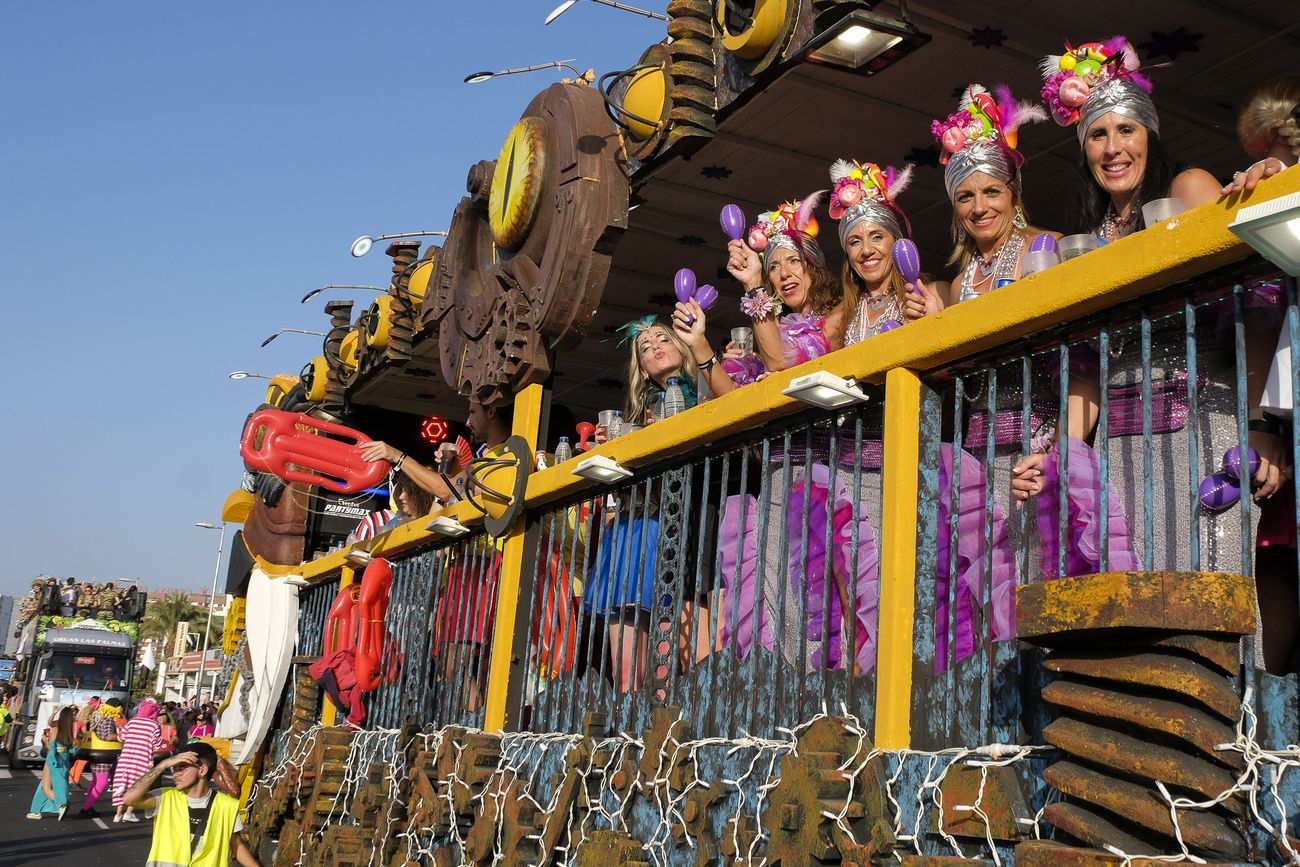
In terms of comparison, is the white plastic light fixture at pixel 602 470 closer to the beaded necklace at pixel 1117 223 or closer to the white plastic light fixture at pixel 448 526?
the white plastic light fixture at pixel 448 526

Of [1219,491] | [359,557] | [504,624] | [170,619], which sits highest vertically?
[170,619]

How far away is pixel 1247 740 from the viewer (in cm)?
195

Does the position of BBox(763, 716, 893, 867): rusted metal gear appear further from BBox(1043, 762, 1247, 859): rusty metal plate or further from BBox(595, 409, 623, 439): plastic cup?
BBox(595, 409, 623, 439): plastic cup

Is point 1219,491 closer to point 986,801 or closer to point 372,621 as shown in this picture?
point 986,801

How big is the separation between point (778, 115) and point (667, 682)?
2407 mm

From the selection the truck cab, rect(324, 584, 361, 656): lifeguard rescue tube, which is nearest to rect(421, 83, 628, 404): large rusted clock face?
rect(324, 584, 361, 656): lifeguard rescue tube

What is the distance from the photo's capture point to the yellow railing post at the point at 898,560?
2871 mm

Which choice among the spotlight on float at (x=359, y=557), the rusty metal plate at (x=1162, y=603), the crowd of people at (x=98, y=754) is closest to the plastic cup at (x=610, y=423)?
the spotlight on float at (x=359, y=557)

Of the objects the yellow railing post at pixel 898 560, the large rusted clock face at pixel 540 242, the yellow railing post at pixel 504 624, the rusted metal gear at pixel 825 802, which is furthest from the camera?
the large rusted clock face at pixel 540 242

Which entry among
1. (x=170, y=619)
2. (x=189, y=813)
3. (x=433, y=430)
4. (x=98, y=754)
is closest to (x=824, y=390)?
(x=189, y=813)

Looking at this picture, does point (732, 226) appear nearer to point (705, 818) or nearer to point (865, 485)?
point (865, 485)

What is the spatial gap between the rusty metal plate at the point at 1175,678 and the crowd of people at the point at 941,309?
0.56 meters

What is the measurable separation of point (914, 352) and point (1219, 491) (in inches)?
32.8

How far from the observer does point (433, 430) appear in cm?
1088
